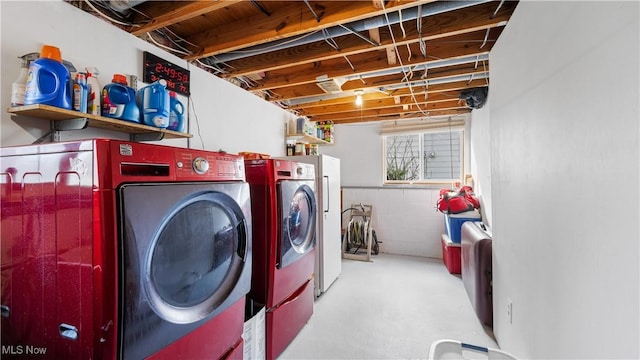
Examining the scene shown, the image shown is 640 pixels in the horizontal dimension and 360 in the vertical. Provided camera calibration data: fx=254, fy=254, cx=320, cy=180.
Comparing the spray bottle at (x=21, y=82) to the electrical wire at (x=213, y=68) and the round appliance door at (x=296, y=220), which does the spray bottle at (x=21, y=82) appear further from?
the round appliance door at (x=296, y=220)

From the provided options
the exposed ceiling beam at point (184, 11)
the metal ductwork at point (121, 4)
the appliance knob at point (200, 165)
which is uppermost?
the metal ductwork at point (121, 4)

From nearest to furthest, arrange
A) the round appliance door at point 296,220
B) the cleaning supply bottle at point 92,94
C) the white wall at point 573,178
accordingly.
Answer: the white wall at point 573,178
the cleaning supply bottle at point 92,94
the round appliance door at point 296,220

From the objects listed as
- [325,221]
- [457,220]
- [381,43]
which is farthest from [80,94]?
[457,220]

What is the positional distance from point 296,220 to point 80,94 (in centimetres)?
151

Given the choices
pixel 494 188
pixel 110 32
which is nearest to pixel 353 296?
pixel 494 188

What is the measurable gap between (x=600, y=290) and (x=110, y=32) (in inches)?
106

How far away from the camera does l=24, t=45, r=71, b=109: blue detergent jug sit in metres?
1.12

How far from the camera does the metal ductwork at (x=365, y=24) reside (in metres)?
1.59

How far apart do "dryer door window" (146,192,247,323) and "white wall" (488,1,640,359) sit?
4.75ft

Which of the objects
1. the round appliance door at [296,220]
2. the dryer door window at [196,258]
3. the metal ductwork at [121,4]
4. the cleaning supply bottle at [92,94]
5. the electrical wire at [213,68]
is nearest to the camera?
the dryer door window at [196,258]

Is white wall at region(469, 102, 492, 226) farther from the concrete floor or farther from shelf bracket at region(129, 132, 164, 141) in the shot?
shelf bracket at region(129, 132, 164, 141)

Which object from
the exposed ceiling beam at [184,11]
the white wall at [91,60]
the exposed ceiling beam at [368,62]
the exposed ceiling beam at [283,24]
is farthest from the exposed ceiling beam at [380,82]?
the exposed ceiling beam at [184,11]

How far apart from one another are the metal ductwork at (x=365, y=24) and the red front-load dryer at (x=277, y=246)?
96 centimetres

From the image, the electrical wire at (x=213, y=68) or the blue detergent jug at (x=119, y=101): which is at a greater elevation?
the electrical wire at (x=213, y=68)
